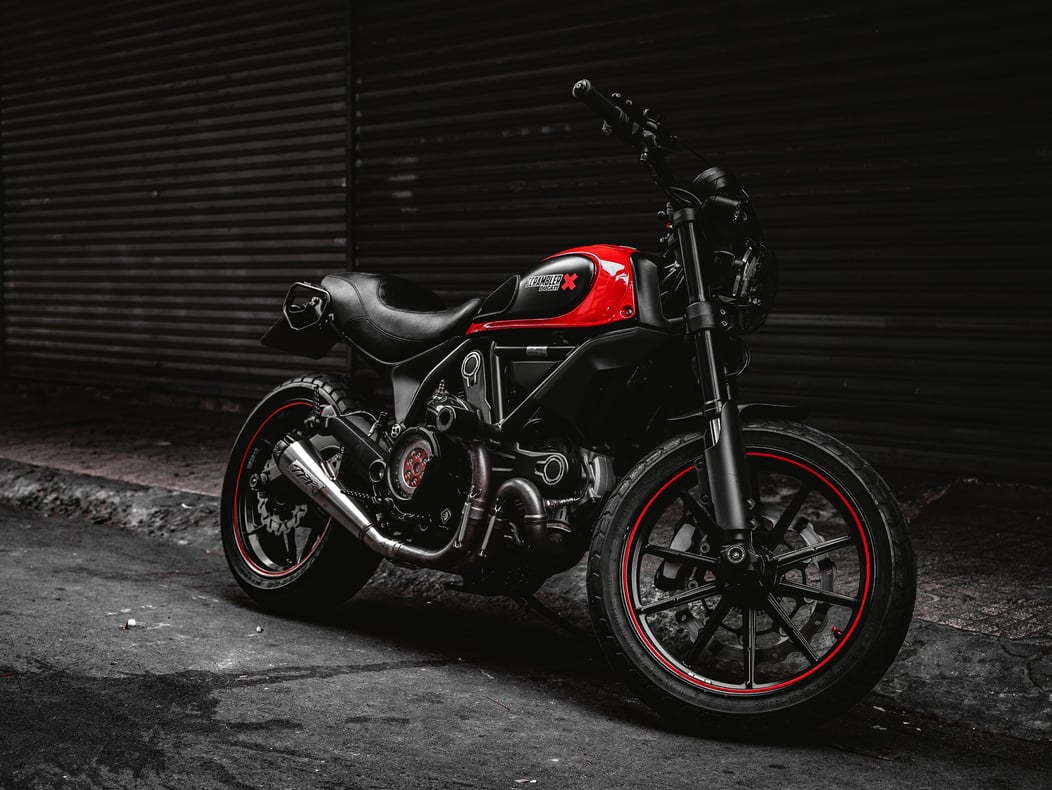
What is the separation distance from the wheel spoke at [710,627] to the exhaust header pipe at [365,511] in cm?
76

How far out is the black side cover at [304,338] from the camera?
4461 mm

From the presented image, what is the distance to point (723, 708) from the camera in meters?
3.10

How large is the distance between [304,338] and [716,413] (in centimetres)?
188

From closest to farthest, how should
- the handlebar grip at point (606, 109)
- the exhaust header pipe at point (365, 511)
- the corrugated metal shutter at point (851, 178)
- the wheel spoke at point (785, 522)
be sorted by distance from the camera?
the wheel spoke at point (785, 522) < the handlebar grip at point (606, 109) < the exhaust header pipe at point (365, 511) < the corrugated metal shutter at point (851, 178)

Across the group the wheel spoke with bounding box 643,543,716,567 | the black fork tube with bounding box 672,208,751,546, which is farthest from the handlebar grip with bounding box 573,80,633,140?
the wheel spoke with bounding box 643,543,716,567

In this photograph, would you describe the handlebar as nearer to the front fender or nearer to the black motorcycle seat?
the black motorcycle seat

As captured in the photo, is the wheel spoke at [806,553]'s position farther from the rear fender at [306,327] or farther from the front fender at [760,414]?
the rear fender at [306,327]

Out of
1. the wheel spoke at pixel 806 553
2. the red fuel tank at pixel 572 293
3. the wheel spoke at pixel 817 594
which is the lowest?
the wheel spoke at pixel 817 594

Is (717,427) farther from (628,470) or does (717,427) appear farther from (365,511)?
(365,511)

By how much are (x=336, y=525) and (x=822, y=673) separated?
186 cm

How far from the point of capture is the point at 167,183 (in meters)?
9.99

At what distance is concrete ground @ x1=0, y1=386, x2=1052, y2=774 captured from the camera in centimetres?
353

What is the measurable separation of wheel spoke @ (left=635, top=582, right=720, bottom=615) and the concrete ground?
0.65m

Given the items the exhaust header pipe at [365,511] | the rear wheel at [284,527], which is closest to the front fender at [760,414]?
the exhaust header pipe at [365,511]
